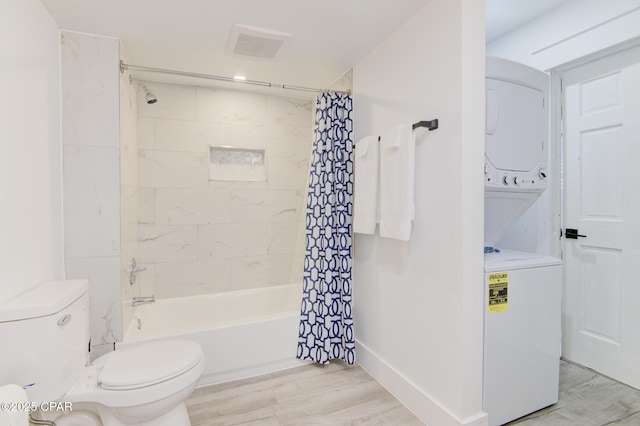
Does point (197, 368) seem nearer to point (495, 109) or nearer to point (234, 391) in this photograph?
point (234, 391)

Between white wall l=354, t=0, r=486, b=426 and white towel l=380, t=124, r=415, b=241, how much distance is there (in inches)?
2.9

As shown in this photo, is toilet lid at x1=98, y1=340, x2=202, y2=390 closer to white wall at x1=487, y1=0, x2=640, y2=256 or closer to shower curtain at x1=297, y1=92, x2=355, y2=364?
shower curtain at x1=297, y1=92, x2=355, y2=364

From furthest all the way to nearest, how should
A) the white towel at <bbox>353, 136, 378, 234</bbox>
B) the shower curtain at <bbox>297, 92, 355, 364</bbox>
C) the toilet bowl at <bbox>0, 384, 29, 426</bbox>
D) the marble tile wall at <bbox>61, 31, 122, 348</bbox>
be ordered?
the shower curtain at <bbox>297, 92, 355, 364</bbox>
the white towel at <bbox>353, 136, 378, 234</bbox>
the marble tile wall at <bbox>61, 31, 122, 348</bbox>
the toilet bowl at <bbox>0, 384, 29, 426</bbox>

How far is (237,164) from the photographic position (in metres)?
3.08

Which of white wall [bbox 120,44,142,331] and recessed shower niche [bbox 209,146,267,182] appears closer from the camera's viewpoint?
white wall [bbox 120,44,142,331]

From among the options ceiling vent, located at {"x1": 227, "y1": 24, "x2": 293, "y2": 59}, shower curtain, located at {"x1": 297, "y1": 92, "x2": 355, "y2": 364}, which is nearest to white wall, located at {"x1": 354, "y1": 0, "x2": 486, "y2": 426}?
shower curtain, located at {"x1": 297, "y1": 92, "x2": 355, "y2": 364}

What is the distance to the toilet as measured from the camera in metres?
1.23

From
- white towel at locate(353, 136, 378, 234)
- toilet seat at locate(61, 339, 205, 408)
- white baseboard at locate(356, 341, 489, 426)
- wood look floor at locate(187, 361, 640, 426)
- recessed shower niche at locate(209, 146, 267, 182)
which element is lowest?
wood look floor at locate(187, 361, 640, 426)

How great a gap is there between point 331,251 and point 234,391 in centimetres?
111

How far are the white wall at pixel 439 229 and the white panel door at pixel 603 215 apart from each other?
126cm

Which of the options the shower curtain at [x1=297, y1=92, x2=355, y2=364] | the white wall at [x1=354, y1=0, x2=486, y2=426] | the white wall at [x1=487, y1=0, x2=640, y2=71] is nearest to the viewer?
the white wall at [x1=354, y1=0, x2=486, y2=426]

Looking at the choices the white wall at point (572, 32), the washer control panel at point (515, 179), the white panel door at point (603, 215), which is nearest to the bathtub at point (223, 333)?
the washer control panel at point (515, 179)

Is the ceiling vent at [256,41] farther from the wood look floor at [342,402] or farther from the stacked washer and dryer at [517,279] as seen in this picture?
the wood look floor at [342,402]

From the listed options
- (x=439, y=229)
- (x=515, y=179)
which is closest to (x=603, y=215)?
(x=515, y=179)
